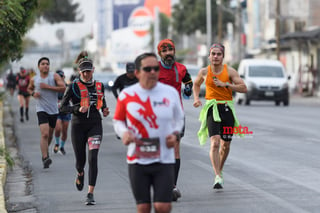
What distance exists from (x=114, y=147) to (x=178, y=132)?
1195cm

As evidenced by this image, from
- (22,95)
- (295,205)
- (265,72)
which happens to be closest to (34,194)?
(295,205)

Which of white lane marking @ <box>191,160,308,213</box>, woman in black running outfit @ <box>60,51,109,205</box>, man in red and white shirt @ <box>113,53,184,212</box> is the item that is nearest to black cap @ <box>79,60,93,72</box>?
woman in black running outfit @ <box>60,51,109,205</box>

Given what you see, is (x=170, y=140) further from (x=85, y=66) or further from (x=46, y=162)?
(x=46, y=162)

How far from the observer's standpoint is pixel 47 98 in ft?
49.8

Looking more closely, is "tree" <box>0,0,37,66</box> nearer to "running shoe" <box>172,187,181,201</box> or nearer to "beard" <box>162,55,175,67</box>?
"beard" <box>162,55,175,67</box>

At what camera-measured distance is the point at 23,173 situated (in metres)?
14.5

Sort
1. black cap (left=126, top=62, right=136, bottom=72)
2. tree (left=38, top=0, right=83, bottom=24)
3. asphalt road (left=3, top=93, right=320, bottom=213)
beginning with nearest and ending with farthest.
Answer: asphalt road (left=3, top=93, right=320, bottom=213) < black cap (left=126, top=62, right=136, bottom=72) < tree (left=38, top=0, right=83, bottom=24)

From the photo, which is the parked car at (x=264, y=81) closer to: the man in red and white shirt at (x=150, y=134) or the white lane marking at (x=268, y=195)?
the white lane marking at (x=268, y=195)

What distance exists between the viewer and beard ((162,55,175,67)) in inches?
414

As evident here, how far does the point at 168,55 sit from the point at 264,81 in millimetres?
28979

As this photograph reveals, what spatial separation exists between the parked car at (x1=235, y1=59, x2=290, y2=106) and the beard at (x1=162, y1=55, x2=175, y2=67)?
27532mm

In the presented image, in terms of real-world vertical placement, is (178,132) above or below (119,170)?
above

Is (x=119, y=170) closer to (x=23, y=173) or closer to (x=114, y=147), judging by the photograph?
(x=23, y=173)

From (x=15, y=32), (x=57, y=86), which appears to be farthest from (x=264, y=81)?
A: (x=57, y=86)
